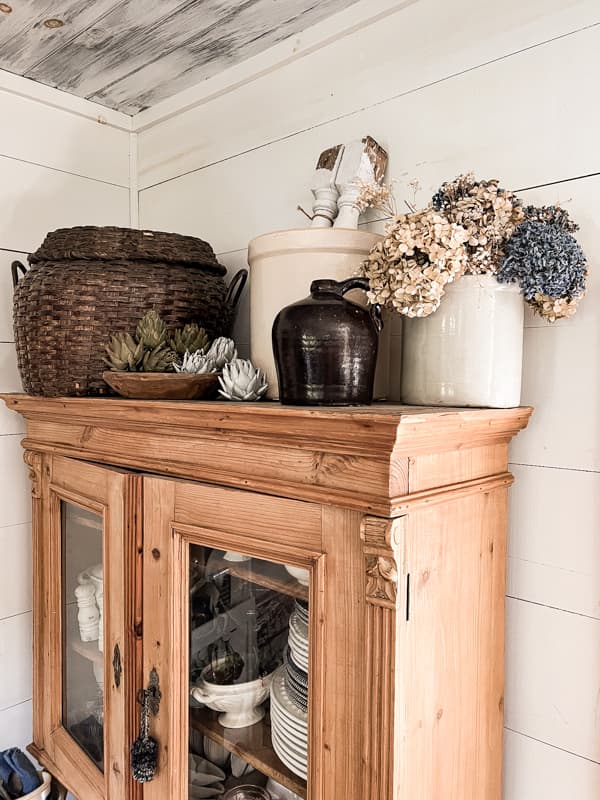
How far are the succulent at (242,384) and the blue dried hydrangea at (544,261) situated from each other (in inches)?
15.8

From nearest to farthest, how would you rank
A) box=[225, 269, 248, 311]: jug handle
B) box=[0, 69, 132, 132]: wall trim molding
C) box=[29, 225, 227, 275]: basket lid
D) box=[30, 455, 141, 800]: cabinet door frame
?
box=[30, 455, 141, 800]: cabinet door frame
box=[29, 225, 227, 275]: basket lid
box=[225, 269, 248, 311]: jug handle
box=[0, 69, 132, 132]: wall trim molding

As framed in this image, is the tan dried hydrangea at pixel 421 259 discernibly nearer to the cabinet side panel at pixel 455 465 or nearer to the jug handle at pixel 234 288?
the cabinet side panel at pixel 455 465

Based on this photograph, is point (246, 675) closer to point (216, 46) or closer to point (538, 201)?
point (538, 201)

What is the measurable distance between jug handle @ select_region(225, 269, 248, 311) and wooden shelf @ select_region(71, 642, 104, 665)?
0.72 meters

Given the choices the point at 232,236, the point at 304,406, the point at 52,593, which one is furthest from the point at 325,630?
the point at 232,236

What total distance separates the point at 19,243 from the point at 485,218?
111 centimetres

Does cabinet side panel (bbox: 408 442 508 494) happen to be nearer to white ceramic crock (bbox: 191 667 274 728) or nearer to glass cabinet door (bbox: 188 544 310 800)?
glass cabinet door (bbox: 188 544 310 800)

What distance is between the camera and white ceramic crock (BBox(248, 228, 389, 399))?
100 cm

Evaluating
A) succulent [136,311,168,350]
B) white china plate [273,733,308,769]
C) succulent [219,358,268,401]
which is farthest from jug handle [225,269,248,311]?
white china plate [273,733,308,769]

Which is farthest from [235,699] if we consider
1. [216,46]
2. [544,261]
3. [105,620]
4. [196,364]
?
[216,46]

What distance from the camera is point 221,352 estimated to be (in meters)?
1.14

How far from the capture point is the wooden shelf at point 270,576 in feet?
2.80

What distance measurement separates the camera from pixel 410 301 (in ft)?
2.72

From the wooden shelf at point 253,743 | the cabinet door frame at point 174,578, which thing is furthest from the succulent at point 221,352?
the wooden shelf at point 253,743
